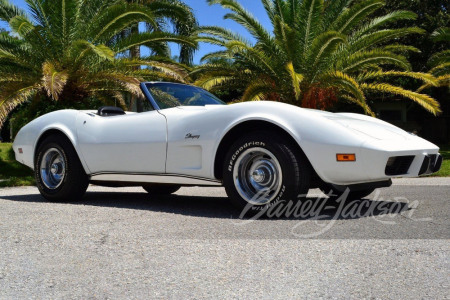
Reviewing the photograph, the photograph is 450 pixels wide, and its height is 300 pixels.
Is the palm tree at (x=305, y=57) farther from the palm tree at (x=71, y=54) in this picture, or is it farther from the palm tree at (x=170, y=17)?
the palm tree at (x=170, y=17)

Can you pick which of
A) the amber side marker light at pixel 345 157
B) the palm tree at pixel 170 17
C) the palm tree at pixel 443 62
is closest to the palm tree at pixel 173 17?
the palm tree at pixel 170 17

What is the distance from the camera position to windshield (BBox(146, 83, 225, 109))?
537 cm

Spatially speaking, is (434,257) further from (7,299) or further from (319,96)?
(319,96)

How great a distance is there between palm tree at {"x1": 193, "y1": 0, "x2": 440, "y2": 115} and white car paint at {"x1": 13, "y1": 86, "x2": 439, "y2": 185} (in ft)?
25.6

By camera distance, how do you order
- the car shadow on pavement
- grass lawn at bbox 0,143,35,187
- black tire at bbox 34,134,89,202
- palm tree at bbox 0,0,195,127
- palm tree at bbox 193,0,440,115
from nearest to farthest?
the car shadow on pavement → black tire at bbox 34,134,89,202 → palm tree at bbox 0,0,195,127 → grass lawn at bbox 0,143,35,187 → palm tree at bbox 193,0,440,115

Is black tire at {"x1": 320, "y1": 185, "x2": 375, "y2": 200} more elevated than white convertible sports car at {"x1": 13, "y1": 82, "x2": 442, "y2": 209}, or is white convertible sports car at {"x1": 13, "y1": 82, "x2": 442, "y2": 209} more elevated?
white convertible sports car at {"x1": 13, "y1": 82, "x2": 442, "y2": 209}

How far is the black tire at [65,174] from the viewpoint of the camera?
579 centimetres

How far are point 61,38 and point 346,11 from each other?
7747 millimetres

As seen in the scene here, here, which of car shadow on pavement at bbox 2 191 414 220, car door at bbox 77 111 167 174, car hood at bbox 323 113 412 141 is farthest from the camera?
car door at bbox 77 111 167 174

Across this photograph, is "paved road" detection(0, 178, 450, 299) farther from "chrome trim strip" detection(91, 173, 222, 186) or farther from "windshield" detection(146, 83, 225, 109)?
"windshield" detection(146, 83, 225, 109)

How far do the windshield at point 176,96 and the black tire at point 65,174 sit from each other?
1208 mm

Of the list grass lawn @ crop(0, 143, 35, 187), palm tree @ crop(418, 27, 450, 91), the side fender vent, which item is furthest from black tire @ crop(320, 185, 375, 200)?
palm tree @ crop(418, 27, 450, 91)

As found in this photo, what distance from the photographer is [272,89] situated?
1445 cm

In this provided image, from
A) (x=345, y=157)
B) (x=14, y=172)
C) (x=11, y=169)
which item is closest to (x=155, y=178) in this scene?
(x=345, y=157)
